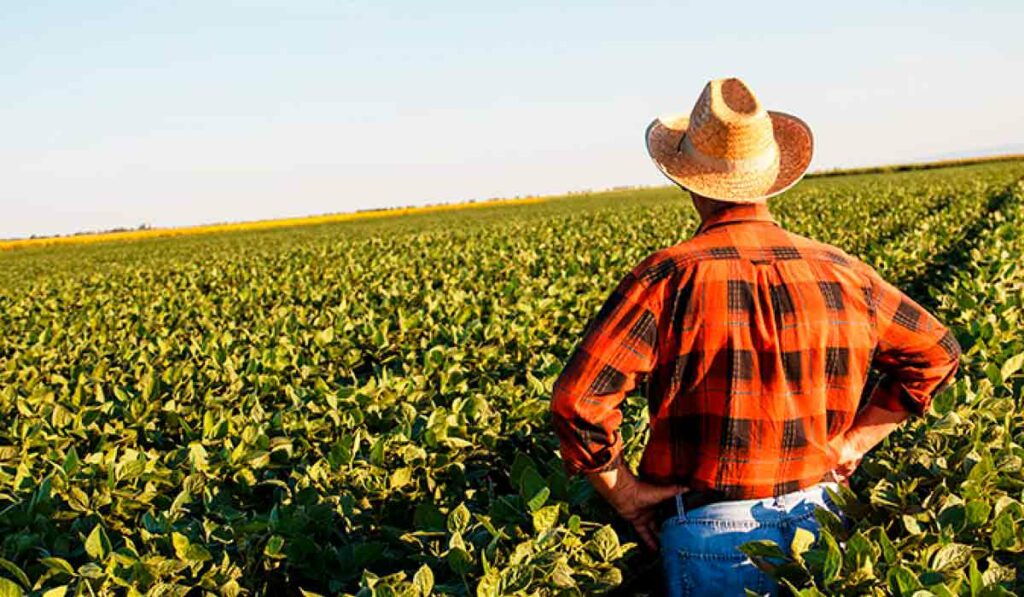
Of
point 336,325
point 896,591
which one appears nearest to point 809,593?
point 896,591

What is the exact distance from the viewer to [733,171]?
2.35 metres

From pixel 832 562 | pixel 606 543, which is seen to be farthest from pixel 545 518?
pixel 832 562

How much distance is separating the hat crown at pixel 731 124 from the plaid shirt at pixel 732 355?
0.66 feet

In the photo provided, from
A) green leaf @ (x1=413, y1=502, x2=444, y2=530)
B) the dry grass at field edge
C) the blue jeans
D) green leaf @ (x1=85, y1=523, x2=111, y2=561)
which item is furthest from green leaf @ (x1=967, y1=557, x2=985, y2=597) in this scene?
the dry grass at field edge

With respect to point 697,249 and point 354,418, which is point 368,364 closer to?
point 354,418

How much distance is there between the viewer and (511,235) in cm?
2308

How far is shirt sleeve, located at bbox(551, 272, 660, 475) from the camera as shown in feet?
7.03

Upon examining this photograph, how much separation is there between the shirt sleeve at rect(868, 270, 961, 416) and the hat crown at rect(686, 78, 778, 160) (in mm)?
528

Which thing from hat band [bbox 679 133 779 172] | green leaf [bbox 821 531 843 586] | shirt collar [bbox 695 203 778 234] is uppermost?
hat band [bbox 679 133 779 172]

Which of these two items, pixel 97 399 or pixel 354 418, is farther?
pixel 97 399

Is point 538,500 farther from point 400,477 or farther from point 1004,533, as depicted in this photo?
point 1004,533

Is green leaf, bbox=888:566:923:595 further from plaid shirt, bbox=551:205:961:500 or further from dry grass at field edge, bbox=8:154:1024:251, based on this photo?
dry grass at field edge, bbox=8:154:1024:251

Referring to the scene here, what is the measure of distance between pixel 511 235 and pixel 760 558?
69.1 ft

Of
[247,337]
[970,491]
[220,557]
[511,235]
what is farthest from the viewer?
[511,235]
